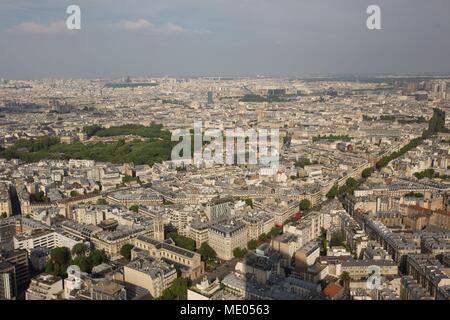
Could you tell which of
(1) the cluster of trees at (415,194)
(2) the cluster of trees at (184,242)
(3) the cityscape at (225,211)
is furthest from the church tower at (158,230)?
(1) the cluster of trees at (415,194)

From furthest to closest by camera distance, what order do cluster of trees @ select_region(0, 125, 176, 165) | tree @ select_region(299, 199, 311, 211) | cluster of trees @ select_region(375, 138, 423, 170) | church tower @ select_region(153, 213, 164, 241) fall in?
cluster of trees @ select_region(0, 125, 176, 165) < cluster of trees @ select_region(375, 138, 423, 170) < tree @ select_region(299, 199, 311, 211) < church tower @ select_region(153, 213, 164, 241)

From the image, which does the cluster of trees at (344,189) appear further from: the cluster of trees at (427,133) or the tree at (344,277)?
the tree at (344,277)

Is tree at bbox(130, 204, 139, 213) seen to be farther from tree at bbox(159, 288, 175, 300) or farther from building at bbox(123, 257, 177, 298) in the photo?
tree at bbox(159, 288, 175, 300)

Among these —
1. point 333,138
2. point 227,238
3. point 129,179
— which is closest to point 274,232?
point 227,238

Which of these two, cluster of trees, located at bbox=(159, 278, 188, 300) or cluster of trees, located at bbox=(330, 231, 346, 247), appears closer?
cluster of trees, located at bbox=(159, 278, 188, 300)

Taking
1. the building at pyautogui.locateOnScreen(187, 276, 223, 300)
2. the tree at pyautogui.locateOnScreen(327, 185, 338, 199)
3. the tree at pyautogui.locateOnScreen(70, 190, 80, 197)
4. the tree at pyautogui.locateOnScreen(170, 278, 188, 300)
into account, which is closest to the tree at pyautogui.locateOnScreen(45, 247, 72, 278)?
the tree at pyautogui.locateOnScreen(170, 278, 188, 300)

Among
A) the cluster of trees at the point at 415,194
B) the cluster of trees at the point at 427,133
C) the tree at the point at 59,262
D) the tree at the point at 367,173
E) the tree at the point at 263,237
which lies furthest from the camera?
the cluster of trees at the point at 427,133
